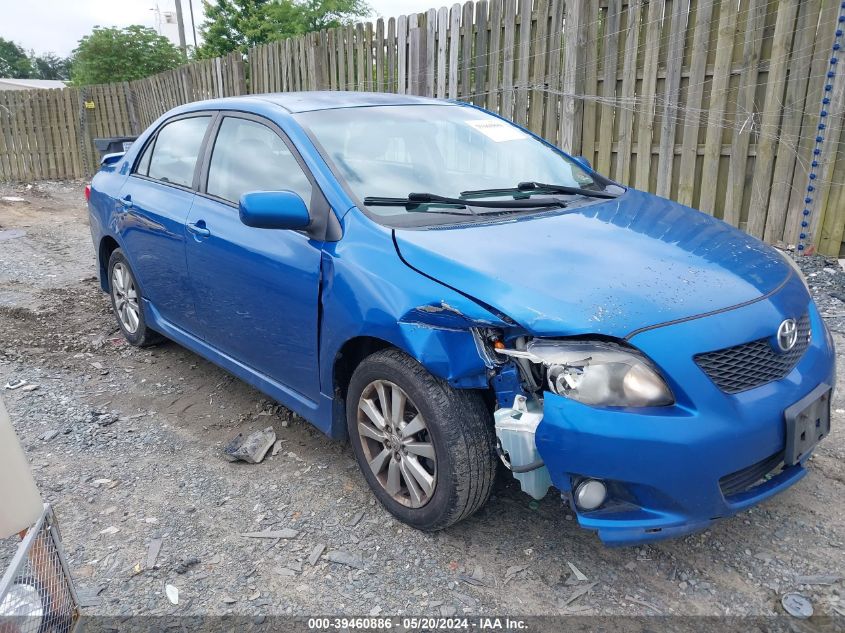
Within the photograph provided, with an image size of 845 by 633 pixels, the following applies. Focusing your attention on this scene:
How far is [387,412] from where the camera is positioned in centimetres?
278

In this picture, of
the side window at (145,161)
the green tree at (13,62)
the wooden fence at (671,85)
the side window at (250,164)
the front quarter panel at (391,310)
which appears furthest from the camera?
the green tree at (13,62)

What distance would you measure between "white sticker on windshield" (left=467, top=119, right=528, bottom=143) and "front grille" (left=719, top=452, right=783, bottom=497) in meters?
2.17

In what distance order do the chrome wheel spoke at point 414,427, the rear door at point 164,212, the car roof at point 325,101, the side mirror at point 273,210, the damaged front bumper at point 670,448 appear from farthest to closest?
1. the rear door at point 164,212
2. the car roof at point 325,101
3. the side mirror at point 273,210
4. the chrome wheel spoke at point 414,427
5. the damaged front bumper at point 670,448

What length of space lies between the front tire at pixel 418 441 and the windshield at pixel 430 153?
0.75m

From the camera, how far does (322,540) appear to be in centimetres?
283

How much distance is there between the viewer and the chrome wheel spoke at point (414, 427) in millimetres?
2633

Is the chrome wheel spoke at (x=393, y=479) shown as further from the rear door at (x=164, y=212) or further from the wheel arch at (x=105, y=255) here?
the wheel arch at (x=105, y=255)

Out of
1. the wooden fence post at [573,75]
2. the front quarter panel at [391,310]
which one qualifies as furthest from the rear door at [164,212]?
the wooden fence post at [573,75]

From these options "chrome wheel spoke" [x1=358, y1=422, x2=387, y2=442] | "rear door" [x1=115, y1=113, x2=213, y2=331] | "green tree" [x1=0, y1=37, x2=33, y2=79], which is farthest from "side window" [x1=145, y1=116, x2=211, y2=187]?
"green tree" [x1=0, y1=37, x2=33, y2=79]

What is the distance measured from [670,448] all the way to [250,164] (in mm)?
2527

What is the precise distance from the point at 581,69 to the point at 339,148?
417 centimetres

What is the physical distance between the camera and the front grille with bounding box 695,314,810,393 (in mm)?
2256

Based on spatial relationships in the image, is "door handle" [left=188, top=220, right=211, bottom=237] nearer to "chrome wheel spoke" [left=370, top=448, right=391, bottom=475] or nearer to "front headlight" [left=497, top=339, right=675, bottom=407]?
"chrome wheel spoke" [left=370, top=448, right=391, bottom=475]

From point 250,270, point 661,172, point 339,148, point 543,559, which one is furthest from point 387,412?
point 661,172
